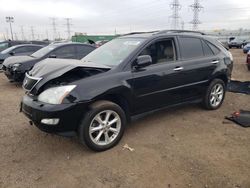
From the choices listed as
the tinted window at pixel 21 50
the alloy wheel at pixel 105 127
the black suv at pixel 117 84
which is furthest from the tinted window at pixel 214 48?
the tinted window at pixel 21 50

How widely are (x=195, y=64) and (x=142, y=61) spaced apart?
153cm

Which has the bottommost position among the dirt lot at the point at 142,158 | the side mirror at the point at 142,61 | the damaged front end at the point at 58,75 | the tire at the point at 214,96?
the dirt lot at the point at 142,158

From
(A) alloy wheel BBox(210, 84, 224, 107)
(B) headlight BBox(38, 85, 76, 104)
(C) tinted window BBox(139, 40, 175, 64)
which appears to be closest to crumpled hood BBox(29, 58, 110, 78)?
(B) headlight BBox(38, 85, 76, 104)

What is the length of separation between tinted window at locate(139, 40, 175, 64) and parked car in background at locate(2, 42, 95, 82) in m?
4.53

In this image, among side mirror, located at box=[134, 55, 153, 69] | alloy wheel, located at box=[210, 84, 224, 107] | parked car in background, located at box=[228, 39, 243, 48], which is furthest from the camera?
parked car in background, located at box=[228, 39, 243, 48]

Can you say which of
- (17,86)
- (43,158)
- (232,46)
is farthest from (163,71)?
(232,46)

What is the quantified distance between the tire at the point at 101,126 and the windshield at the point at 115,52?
779 mm

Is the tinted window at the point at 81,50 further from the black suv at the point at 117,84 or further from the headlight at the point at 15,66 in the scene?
the black suv at the point at 117,84

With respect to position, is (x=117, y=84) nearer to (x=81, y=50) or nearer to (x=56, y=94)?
(x=56, y=94)

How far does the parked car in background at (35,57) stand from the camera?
8172 millimetres

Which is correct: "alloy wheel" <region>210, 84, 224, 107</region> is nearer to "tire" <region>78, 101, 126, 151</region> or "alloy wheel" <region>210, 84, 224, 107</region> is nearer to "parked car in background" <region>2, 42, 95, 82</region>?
"tire" <region>78, 101, 126, 151</region>

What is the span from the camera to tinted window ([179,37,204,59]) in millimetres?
4914

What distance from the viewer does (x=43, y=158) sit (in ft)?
11.8

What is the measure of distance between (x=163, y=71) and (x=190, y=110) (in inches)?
64.2
